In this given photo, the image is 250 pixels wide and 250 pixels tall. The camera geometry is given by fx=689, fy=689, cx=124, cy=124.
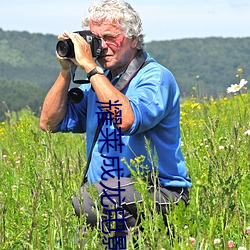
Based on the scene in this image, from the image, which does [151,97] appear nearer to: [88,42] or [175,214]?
[88,42]

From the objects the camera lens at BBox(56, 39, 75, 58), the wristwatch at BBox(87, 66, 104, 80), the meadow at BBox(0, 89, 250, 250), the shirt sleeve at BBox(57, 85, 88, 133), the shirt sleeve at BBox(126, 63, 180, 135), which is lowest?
the meadow at BBox(0, 89, 250, 250)

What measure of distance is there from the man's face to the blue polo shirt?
114 millimetres

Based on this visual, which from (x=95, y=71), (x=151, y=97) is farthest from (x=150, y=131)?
(x=95, y=71)

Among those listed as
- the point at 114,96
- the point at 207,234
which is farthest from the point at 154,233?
the point at 114,96

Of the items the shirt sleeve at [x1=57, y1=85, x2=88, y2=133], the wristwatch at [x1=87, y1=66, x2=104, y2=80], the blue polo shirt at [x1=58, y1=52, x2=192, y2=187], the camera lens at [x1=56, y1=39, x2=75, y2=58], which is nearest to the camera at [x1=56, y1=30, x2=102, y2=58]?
the camera lens at [x1=56, y1=39, x2=75, y2=58]

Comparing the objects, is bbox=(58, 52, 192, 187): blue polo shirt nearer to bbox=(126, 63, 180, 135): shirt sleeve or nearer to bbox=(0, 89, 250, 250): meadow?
bbox=(126, 63, 180, 135): shirt sleeve

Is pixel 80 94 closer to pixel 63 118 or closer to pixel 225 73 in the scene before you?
pixel 63 118

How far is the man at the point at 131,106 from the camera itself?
3.21 metres

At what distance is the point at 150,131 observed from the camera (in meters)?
3.42

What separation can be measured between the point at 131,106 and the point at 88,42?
0.41 metres

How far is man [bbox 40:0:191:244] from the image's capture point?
3205mm

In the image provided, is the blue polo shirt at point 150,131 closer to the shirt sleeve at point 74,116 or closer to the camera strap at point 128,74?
the camera strap at point 128,74

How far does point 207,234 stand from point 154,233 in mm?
197

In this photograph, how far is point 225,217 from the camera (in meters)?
2.79
